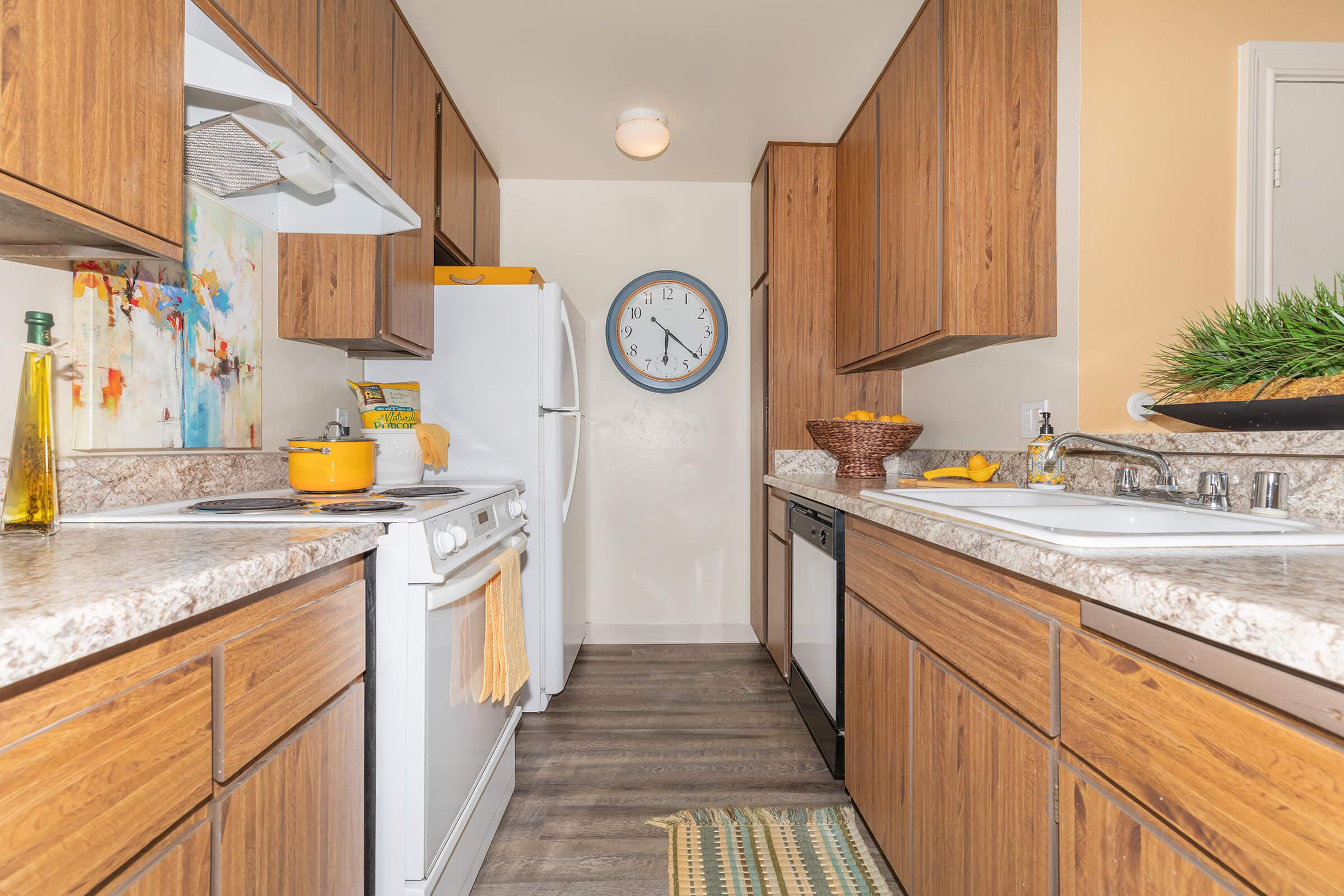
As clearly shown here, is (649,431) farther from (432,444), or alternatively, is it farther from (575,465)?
(432,444)

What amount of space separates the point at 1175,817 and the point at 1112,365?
1.36 meters

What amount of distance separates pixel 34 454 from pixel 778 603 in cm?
249

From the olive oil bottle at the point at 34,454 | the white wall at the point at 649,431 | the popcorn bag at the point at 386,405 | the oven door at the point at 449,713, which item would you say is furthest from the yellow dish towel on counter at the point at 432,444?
the white wall at the point at 649,431

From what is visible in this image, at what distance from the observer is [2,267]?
1.10 m

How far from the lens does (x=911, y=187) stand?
6.97ft

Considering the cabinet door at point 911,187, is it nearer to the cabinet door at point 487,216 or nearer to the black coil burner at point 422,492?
the black coil burner at point 422,492

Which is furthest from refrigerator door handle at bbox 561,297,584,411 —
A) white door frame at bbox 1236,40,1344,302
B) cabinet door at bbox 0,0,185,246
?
white door frame at bbox 1236,40,1344,302

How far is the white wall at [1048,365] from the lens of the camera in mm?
1744

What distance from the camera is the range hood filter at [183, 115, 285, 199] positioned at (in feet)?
4.17

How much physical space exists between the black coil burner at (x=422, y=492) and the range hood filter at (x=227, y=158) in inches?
31.1

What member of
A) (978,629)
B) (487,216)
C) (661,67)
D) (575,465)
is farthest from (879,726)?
(487,216)

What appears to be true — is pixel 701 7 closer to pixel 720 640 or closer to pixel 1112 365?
pixel 1112 365

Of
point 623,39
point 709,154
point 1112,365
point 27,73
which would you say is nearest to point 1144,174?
point 1112,365

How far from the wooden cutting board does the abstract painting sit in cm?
190
